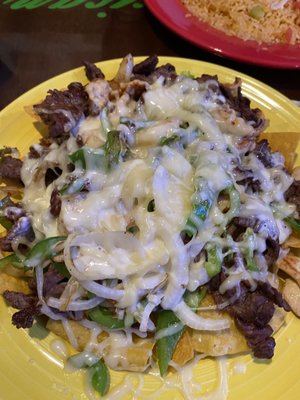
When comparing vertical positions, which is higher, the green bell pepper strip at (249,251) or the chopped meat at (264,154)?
the chopped meat at (264,154)

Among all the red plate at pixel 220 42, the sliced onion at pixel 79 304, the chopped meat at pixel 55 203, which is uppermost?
the red plate at pixel 220 42

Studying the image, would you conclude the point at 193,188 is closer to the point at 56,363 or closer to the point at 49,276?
the point at 49,276

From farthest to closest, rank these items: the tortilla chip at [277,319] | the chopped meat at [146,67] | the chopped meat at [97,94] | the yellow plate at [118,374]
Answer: the chopped meat at [146,67]
the chopped meat at [97,94]
the tortilla chip at [277,319]
the yellow plate at [118,374]

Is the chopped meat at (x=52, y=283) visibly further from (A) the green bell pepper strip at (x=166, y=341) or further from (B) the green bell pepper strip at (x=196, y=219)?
A: (B) the green bell pepper strip at (x=196, y=219)

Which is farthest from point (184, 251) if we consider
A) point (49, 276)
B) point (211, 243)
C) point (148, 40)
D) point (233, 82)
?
point (148, 40)

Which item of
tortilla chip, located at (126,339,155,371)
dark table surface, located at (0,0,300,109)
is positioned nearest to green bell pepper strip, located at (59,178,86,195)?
tortilla chip, located at (126,339,155,371)

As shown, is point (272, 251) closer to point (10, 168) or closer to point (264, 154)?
point (264, 154)

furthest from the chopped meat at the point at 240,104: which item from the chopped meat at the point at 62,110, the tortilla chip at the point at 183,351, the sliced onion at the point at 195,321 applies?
the tortilla chip at the point at 183,351
